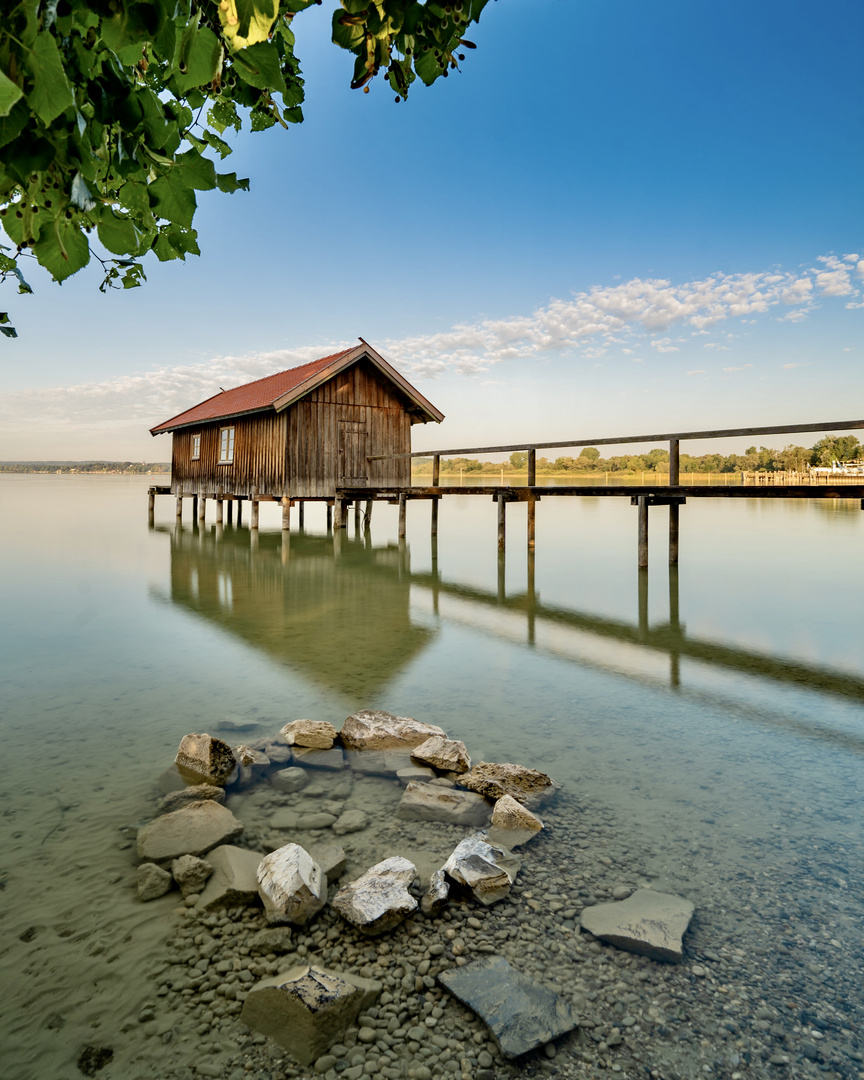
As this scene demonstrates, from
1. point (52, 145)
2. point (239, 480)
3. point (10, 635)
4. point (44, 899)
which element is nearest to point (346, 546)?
point (239, 480)

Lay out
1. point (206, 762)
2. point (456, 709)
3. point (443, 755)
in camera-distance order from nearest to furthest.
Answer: point (206, 762) < point (443, 755) < point (456, 709)

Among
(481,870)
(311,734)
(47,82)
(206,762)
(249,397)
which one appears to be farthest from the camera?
(249,397)

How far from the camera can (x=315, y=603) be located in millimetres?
10602

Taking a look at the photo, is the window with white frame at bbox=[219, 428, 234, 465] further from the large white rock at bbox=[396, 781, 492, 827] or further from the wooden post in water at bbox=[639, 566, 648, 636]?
the large white rock at bbox=[396, 781, 492, 827]

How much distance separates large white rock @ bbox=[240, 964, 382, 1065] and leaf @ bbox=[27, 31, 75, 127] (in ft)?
8.38

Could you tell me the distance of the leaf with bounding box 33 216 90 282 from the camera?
145 cm

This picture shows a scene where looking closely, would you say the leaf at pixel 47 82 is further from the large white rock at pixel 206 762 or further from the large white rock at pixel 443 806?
the large white rock at pixel 206 762

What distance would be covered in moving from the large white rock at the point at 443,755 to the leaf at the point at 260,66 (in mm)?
3693

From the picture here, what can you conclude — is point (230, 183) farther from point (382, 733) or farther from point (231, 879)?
point (382, 733)

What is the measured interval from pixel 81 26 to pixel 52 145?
0.26m

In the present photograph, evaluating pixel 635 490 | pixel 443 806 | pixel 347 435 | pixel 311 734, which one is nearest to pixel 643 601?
pixel 635 490

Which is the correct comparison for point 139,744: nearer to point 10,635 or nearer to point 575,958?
point 575,958

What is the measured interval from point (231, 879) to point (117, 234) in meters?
2.74

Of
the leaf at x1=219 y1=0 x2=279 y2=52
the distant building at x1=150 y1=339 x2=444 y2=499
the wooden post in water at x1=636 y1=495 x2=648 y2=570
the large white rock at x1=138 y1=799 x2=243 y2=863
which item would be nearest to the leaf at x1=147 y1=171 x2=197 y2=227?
the leaf at x1=219 y1=0 x2=279 y2=52
